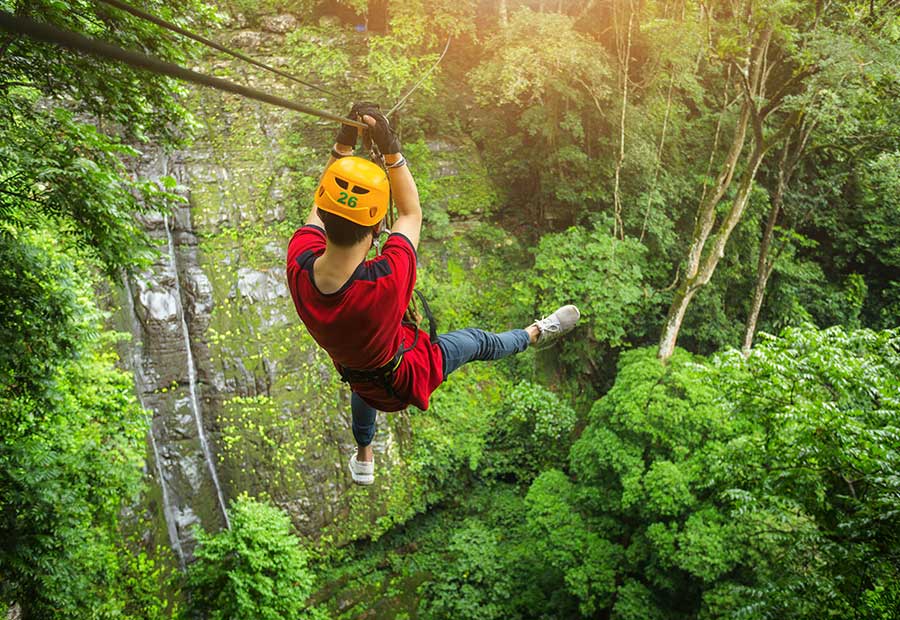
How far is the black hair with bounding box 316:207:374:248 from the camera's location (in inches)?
75.5

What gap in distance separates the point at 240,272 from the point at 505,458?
5.84m

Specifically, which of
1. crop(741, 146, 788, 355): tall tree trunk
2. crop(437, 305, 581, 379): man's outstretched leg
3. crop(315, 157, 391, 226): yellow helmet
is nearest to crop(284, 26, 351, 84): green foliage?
crop(437, 305, 581, 379): man's outstretched leg

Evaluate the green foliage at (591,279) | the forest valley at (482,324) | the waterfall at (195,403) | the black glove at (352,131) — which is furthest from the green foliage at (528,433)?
the black glove at (352,131)

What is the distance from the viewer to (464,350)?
2.96 metres

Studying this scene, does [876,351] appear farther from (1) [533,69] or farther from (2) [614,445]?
(1) [533,69]

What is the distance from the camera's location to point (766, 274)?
10.4 meters

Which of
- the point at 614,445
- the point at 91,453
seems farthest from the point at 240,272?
the point at 614,445

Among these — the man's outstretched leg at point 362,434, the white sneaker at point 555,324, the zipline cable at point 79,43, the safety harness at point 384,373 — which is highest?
the zipline cable at point 79,43

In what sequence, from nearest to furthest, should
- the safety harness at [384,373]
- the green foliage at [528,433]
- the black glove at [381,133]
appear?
the black glove at [381,133], the safety harness at [384,373], the green foliage at [528,433]

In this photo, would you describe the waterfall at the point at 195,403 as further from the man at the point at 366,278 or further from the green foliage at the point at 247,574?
the man at the point at 366,278

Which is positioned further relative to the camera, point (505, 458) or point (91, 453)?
point (505, 458)

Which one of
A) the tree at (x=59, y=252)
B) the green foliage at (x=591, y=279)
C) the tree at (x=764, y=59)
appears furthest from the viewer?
the green foliage at (x=591, y=279)

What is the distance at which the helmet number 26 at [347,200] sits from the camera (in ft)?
6.24

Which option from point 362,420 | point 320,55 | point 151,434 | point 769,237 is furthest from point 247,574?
point 769,237
